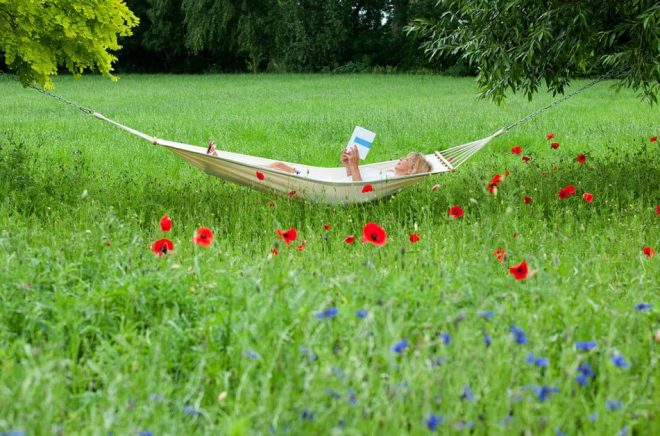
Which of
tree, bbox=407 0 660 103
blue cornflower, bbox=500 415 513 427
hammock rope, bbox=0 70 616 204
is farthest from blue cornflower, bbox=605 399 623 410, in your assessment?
tree, bbox=407 0 660 103

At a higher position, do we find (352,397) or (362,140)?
→ (362,140)

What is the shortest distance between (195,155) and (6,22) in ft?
6.76

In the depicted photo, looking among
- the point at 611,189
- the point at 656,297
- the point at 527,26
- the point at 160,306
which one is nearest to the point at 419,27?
the point at 527,26

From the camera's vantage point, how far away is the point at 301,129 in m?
11.2

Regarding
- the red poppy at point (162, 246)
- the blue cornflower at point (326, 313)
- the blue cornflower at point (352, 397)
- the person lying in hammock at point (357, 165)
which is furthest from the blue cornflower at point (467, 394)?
the person lying in hammock at point (357, 165)

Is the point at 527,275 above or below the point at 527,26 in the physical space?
below

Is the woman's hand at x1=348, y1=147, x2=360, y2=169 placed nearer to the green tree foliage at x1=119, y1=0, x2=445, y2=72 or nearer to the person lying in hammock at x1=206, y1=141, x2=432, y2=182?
the person lying in hammock at x1=206, y1=141, x2=432, y2=182

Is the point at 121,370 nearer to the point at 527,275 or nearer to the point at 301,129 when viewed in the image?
the point at 527,275

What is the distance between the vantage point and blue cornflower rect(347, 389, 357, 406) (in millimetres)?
1997

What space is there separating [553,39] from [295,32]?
2803 cm

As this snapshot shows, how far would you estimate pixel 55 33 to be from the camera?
611cm

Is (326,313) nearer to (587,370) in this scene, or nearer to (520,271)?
(587,370)

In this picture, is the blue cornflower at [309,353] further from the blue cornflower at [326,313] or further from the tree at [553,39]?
the tree at [553,39]

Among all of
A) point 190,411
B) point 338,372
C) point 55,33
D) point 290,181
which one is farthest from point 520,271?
point 55,33
